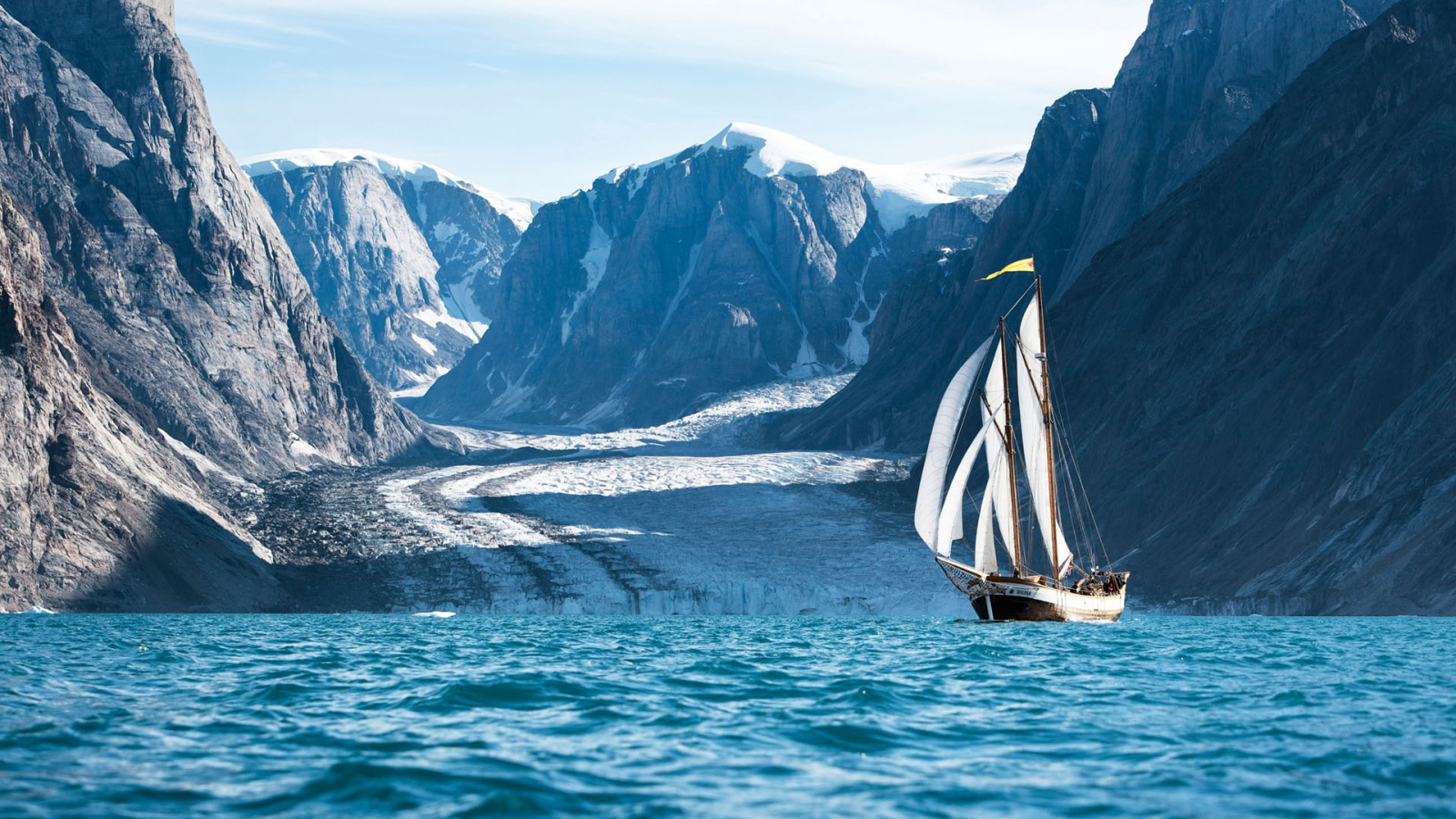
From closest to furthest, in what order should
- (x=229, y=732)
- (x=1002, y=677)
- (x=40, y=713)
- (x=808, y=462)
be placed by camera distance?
(x=229, y=732) → (x=40, y=713) → (x=1002, y=677) → (x=808, y=462)

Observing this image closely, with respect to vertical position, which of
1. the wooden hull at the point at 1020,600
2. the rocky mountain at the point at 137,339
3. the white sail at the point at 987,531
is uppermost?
the rocky mountain at the point at 137,339

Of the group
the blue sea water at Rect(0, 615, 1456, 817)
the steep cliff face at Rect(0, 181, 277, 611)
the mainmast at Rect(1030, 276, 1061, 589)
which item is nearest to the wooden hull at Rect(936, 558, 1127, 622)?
the mainmast at Rect(1030, 276, 1061, 589)

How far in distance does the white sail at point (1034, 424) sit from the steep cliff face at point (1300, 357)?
2230cm

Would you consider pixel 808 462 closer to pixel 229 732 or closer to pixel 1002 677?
pixel 1002 677

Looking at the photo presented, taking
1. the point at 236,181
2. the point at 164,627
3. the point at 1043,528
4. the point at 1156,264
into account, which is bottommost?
the point at 164,627

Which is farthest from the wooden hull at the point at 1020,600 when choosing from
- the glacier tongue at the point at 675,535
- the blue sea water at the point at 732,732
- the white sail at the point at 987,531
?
the glacier tongue at the point at 675,535

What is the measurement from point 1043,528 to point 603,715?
34.2 meters

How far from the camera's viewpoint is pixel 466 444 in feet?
625

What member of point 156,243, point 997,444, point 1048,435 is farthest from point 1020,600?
point 156,243

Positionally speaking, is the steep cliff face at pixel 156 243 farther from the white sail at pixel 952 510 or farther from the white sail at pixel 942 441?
the white sail at pixel 942 441

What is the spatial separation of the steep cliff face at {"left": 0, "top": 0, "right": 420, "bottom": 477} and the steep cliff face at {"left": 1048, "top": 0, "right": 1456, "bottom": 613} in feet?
236

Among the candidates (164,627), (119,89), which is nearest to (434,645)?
(164,627)

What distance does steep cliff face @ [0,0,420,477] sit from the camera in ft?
381

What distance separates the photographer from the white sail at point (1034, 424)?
178 ft
